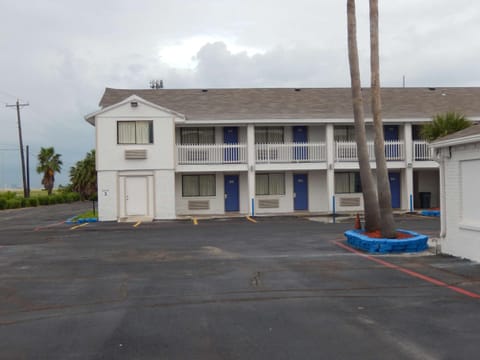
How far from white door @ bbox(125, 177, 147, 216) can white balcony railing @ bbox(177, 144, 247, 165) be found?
2.28 m

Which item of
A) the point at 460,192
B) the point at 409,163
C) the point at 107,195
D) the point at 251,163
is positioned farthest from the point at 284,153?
the point at 460,192

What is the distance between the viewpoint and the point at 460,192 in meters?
12.4

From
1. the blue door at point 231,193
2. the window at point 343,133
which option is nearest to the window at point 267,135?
the blue door at point 231,193

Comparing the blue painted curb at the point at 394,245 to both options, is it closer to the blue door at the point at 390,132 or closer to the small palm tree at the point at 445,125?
the small palm tree at the point at 445,125

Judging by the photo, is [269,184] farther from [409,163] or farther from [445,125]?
[445,125]

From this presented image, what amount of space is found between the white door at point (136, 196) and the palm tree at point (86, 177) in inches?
1223

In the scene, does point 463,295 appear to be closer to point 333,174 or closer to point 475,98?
point 333,174

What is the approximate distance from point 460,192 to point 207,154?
1609cm

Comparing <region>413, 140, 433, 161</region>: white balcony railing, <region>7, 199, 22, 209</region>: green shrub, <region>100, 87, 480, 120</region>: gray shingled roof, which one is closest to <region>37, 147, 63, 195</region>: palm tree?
<region>7, 199, 22, 209</region>: green shrub

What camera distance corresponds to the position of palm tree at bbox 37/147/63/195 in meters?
62.6

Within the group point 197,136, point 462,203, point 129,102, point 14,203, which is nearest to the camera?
point 462,203

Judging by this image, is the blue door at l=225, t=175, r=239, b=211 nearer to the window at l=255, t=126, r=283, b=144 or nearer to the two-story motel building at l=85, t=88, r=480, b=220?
the two-story motel building at l=85, t=88, r=480, b=220

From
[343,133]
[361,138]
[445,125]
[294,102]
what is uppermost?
[294,102]

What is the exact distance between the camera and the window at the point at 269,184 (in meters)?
→ 28.5
